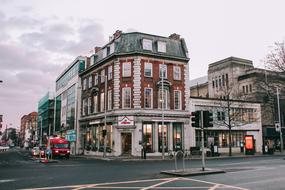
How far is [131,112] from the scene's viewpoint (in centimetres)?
3894

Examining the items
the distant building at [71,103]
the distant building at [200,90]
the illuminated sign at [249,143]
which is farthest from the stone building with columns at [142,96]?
the distant building at [200,90]

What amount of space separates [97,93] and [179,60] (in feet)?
42.6

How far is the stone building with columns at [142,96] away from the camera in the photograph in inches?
1539

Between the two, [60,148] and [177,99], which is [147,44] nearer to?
[177,99]

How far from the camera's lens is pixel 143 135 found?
39.0m

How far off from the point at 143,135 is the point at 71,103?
23.8m

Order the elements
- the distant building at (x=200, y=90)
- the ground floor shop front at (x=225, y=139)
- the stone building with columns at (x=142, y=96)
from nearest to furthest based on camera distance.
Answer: the stone building with columns at (x=142, y=96) → the ground floor shop front at (x=225, y=139) → the distant building at (x=200, y=90)

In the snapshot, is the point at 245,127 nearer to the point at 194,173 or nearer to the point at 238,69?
the point at 238,69

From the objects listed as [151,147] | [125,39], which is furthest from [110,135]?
[125,39]

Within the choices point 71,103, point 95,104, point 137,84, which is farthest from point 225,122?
point 71,103

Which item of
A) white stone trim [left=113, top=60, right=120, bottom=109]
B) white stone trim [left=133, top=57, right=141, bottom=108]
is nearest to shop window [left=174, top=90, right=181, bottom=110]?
white stone trim [left=133, top=57, right=141, bottom=108]

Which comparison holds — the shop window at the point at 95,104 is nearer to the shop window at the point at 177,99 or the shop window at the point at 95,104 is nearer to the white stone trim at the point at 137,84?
the white stone trim at the point at 137,84

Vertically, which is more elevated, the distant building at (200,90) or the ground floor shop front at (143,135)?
the distant building at (200,90)

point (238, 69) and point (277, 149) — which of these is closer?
point (277, 149)
